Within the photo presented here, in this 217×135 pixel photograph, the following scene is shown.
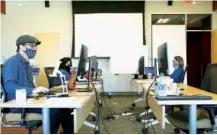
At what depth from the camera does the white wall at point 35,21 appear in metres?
8.44

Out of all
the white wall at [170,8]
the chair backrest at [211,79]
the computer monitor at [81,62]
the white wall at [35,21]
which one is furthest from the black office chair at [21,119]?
the white wall at [170,8]

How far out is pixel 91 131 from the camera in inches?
148

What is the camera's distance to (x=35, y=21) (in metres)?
8.46

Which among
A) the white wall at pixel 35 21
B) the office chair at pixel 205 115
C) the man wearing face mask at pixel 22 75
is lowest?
the office chair at pixel 205 115

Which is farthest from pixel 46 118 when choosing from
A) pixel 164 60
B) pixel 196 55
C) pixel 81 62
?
pixel 196 55

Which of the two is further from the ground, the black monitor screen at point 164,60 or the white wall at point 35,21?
the white wall at point 35,21

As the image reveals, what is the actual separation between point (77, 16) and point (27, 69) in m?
6.00

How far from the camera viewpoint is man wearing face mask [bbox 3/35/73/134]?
2229mm

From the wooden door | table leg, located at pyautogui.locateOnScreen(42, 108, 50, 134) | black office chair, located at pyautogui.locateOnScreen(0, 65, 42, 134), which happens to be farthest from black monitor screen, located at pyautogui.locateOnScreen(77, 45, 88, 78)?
the wooden door

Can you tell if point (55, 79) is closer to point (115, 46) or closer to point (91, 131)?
point (91, 131)

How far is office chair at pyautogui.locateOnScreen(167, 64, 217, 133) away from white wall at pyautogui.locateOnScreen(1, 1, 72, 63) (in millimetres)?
6170

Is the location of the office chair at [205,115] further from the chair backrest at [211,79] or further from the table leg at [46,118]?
the table leg at [46,118]

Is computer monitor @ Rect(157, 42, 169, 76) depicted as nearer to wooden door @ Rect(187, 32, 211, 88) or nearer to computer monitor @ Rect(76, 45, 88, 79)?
computer monitor @ Rect(76, 45, 88, 79)

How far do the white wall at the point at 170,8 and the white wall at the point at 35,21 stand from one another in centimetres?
236
